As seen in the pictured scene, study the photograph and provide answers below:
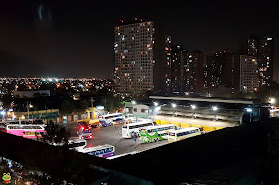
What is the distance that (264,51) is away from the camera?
198 feet

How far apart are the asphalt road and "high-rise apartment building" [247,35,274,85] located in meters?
50.3

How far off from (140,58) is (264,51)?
34.4 meters

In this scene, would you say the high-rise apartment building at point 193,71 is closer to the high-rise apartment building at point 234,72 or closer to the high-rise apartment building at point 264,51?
the high-rise apartment building at point 234,72

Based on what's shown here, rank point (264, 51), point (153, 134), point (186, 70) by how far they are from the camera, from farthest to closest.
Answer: point (264, 51) < point (186, 70) < point (153, 134)

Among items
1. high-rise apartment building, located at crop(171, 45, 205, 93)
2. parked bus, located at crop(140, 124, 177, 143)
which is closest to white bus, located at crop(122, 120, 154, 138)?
parked bus, located at crop(140, 124, 177, 143)

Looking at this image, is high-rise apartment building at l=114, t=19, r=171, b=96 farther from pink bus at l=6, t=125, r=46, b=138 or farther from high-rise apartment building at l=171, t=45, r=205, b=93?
pink bus at l=6, t=125, r=46, b=138

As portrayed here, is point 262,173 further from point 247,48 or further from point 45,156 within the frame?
point 247,48

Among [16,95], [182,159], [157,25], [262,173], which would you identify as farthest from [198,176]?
[157,25]

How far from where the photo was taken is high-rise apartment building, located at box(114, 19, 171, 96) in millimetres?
41562

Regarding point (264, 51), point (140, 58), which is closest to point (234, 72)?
point (264, 51)

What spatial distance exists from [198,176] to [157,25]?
39.7 m

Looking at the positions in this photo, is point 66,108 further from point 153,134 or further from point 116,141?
point 153,134

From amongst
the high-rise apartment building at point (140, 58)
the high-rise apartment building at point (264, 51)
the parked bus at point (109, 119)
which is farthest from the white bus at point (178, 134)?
the high-rise apartment building at point (264, 51)

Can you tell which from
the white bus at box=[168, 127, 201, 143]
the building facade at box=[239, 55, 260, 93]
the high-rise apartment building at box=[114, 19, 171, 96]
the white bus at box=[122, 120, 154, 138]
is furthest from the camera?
the building facade at box=[239, 55, 260, 93]
